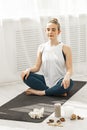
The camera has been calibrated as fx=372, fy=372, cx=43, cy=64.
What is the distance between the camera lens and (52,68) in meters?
3.36

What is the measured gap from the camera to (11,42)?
3.89 metres

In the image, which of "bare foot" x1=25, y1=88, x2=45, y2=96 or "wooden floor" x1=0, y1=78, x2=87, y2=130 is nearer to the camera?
"wooden floor" x1=0, y1=78, x2=87, y2=130

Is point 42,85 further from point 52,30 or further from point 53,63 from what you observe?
point 52,30

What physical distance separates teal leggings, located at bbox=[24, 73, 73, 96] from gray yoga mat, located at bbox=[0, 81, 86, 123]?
0.16ft

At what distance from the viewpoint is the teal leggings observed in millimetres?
3250

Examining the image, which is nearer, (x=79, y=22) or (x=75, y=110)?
(x=75, y=110)

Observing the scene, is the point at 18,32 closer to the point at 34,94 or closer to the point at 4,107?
the point at 34,94

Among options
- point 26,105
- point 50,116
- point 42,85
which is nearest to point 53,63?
point 42,85

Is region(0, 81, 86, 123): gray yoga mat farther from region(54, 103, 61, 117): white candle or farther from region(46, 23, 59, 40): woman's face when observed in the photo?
region(46, 23, 59, 40): woman's face

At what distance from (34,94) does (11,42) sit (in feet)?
2.50

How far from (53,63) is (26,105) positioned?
0.49 metres

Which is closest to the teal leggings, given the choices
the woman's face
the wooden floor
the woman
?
the woman

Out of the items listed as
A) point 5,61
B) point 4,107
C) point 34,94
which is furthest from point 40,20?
point 4,107

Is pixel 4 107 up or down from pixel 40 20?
down
